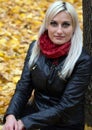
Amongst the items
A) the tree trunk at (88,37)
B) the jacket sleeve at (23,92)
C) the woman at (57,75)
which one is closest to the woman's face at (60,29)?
the woman at (57,75)

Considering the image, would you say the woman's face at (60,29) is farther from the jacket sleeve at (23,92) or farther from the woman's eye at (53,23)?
the jacket sleeve at (23,92)

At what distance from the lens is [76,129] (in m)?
4.00

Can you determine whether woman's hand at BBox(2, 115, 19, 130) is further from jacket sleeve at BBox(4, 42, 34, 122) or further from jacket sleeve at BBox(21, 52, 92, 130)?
jacket sleeve at BBox(4, 42, 34, 122)

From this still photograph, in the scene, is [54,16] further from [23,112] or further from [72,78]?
[23,112]

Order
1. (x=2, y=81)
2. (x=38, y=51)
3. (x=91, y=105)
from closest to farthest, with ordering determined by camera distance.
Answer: (x=38, y=51), (x=91, y=105), (x=2, y=81)

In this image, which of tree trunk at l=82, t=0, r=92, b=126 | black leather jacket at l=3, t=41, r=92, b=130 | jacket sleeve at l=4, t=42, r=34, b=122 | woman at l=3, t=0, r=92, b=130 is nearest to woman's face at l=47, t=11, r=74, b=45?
woman at l=3, t=0, r=92, b=130

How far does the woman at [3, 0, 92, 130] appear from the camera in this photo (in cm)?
375

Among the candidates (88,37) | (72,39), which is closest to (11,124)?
(72,39)

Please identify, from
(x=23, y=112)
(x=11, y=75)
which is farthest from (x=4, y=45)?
(x=23, y=112)

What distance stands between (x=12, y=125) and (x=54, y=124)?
391 millimetres

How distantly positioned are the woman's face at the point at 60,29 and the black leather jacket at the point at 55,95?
0.55 ft

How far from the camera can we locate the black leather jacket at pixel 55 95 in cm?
373

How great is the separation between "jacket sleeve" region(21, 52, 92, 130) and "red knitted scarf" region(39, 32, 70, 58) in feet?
0.54

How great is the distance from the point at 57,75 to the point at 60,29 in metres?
0.39
